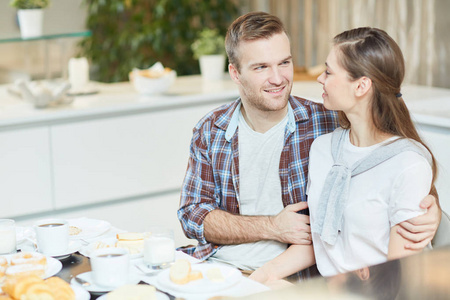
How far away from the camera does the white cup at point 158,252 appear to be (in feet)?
4.61

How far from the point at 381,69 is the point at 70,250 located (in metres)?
0.83

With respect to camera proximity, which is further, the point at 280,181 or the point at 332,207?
the point at 280,181

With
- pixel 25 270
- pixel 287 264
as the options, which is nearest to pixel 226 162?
pixel 287 264

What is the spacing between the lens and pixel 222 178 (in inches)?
78.1

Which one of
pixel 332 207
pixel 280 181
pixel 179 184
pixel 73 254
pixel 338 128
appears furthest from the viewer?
pixel 179 184

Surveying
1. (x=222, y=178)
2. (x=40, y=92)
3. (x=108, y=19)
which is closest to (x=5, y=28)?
(x=108, y=19)

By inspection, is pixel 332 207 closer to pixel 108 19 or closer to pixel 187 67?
pixel 187 67

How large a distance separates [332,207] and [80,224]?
64 cm

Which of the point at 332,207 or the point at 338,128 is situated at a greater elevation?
the point at 338,128

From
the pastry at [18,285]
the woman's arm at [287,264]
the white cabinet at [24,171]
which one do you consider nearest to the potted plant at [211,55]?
the white cabinet at [24,171]

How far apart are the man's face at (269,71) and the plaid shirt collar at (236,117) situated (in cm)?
5

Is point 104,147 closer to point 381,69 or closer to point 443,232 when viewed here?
point 381,69

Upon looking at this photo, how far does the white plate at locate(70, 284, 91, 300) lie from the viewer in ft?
4.10

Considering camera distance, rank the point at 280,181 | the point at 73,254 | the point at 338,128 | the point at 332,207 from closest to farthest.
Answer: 1. the point at 73,254
2. the point at 332,207
3. the point at 338,128
4. the point at 280,181
